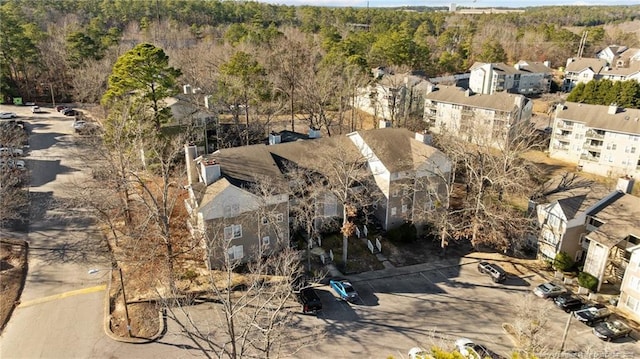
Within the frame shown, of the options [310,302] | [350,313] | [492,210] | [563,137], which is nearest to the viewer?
[310,302]

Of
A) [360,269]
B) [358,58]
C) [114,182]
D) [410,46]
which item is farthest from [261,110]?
[410,46]

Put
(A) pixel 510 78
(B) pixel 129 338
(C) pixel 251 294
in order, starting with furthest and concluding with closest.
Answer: (A) pixel 510 78, (C) pixel 251 294, (B) pixel 129 338

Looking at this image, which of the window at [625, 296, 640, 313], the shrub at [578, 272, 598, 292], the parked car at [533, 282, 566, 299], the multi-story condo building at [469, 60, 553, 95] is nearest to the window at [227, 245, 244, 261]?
the parked car at [533, 282, 566, 299]

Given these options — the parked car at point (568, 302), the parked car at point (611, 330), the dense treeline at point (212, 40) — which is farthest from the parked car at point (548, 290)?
the dense treeline at point (212, 40)

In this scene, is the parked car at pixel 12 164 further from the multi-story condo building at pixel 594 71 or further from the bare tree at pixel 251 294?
the multi-story condo building at pixel 594 71

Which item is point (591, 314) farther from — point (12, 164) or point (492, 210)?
point (12, 164)

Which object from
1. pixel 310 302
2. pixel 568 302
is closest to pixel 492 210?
pixel 568 302
